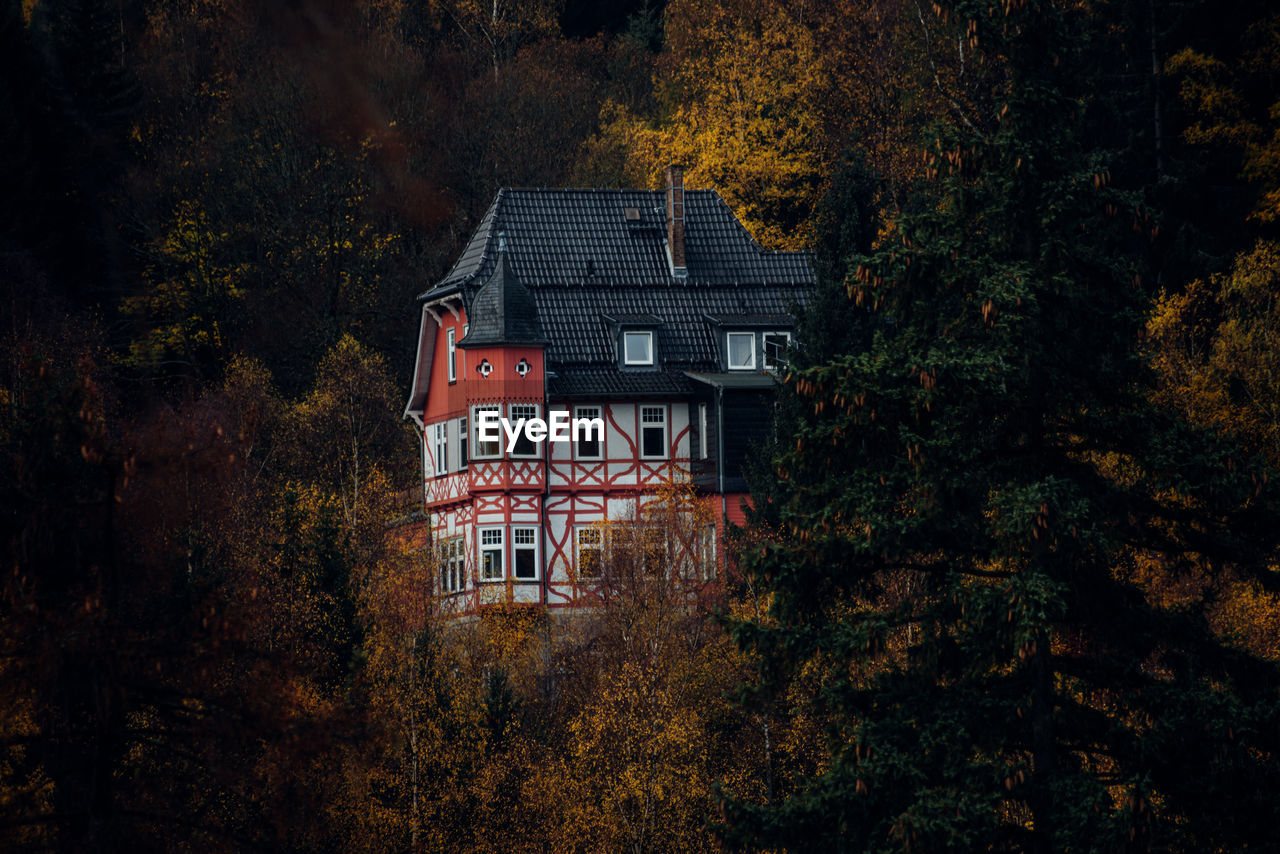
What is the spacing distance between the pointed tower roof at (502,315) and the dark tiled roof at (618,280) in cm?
5

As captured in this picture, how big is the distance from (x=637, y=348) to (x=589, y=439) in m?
2.55

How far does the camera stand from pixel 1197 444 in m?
17.8

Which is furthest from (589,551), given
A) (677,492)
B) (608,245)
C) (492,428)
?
(608,245)

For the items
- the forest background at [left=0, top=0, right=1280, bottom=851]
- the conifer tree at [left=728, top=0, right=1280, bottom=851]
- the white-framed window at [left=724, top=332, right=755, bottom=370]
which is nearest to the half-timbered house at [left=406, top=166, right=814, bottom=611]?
the white-framed window at [left=724, top=332, right=755, bottom=370]

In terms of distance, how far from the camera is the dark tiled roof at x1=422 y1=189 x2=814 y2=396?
4328 cm

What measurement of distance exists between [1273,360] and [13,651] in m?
28.2

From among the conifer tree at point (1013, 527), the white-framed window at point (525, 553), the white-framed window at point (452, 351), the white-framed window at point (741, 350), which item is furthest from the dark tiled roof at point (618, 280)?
the conifer tree at point (1013, 527)

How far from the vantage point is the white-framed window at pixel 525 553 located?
1666 inches

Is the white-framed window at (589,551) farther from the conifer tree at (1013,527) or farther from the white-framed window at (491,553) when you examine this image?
the conifer tree at (1013,527)

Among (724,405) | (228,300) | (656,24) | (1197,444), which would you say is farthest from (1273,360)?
(656,24)

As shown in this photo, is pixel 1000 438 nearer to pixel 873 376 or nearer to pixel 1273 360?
pixel 873 376

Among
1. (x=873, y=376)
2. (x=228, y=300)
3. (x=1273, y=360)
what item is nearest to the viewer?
(x=873, y=376)

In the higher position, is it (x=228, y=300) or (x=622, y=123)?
(x=622, y=123)

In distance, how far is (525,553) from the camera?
4250 centimetres
